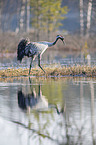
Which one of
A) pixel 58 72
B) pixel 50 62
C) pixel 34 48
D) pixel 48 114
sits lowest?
pixel 48 114

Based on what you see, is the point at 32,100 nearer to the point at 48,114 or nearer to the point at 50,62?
the point at 48,114

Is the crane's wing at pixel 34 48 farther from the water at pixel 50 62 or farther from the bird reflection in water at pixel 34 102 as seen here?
the bird reflection in water at pixel 34 102

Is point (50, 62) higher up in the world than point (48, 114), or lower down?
higher up

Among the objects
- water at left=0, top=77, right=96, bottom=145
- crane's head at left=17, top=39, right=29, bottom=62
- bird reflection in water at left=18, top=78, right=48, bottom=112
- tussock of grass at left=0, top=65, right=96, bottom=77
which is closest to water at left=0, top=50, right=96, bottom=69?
tussock of grass at left=0, top=65, right=96, bottom=77

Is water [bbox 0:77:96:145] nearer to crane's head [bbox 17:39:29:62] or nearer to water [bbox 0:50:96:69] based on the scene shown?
crane's head [bbox 17:39:29:62]

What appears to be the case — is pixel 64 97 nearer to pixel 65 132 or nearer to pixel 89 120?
pixel 89 120

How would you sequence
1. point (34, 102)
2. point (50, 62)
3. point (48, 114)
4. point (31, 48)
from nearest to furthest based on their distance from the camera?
point (48, 114)
point (34, 102)
point (31, 48)
point (50, 62)

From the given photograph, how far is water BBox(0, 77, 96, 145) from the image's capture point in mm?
7039

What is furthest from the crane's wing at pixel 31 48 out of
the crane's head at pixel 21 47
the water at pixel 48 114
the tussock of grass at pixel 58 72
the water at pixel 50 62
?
the water at pixel 48 114

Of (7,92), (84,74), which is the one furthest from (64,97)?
(84,74)

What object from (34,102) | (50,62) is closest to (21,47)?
(34,102)

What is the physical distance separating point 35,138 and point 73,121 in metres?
1.42

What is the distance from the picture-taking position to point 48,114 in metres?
9.05

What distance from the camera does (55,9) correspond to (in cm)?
7044
